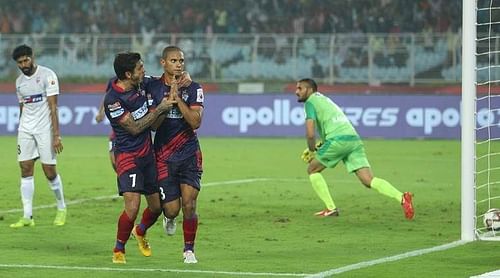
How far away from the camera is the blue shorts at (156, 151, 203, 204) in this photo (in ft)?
35.4

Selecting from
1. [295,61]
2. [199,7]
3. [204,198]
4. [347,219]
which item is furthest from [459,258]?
[199,7]

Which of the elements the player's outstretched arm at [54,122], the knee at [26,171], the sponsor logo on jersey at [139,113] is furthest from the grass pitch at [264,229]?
the sponsor logo on jersey at [139,113]

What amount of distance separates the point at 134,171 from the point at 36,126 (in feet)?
12.3

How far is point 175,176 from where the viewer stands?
10805 mm

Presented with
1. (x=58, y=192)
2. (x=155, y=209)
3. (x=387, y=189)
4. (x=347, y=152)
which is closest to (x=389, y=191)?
(x=387, y=189)

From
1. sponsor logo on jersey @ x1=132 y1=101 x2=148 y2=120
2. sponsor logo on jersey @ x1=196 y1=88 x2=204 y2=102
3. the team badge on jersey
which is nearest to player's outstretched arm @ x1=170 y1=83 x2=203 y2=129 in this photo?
sponsor logo on jersey @ x1=196 y1=88 x2=204 y2=102

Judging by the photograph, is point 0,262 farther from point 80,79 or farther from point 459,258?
point 80,79

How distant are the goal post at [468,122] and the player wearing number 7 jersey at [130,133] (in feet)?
11.3

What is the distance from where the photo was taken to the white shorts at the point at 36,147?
1405 centimetres

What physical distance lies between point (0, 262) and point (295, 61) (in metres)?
22.8

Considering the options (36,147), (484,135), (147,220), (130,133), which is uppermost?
(130,133)

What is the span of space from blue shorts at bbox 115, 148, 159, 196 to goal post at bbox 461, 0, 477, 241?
136 inches

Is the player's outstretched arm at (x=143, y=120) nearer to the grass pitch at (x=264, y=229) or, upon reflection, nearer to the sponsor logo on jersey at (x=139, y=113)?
the sponsor logo on jersey at (x=139, y=113)

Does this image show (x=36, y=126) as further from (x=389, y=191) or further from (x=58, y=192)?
(x=389, y=191)
